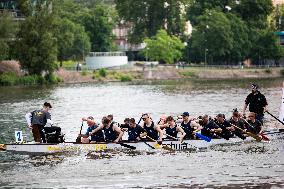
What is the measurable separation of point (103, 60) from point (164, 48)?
19566 millimetres

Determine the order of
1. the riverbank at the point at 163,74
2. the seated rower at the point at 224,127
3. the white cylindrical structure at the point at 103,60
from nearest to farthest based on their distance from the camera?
the seated rower at the point at 224,127
the riverbank at the point at 163,74
the white cylindrical structure at the point at 103,60

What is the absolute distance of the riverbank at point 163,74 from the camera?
145250mm

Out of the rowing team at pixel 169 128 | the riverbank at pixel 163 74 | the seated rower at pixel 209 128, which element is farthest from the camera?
the riverbank at pixel 163 74

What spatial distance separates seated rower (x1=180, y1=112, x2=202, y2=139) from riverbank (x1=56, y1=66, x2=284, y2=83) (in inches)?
3752

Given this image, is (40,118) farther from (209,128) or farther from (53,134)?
(209,128)

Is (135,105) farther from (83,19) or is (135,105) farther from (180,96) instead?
(83,19)

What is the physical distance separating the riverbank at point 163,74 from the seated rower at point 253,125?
93012mm

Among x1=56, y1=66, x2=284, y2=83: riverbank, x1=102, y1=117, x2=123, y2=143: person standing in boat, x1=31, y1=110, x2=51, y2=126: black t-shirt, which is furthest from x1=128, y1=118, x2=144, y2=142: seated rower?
x1=56, y1=66, x2=284, y2=83: riverbank

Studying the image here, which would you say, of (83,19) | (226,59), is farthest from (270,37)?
(83,19)

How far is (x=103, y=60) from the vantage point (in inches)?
6658

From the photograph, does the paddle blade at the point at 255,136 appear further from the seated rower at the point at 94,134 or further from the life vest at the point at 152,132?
the seated rower at the point at 94,134

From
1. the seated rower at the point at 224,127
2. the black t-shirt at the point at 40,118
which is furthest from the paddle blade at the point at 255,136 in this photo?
the black t-shirt at the point at 40,118

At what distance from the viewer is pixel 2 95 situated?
105 meters

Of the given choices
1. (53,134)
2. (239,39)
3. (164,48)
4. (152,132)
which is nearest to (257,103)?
(152,132)
